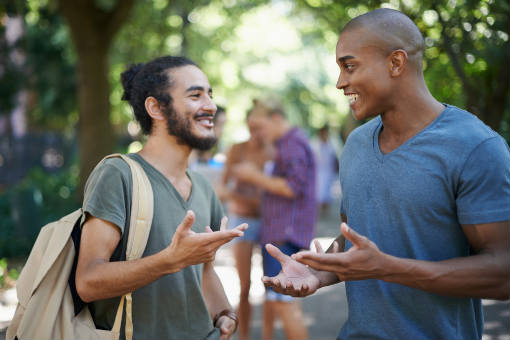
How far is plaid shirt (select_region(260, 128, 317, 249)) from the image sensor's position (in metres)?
5.54

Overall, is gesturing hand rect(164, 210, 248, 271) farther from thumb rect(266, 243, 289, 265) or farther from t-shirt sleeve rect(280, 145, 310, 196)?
t-shirt sleeve rect(280, 145, 310, 196)

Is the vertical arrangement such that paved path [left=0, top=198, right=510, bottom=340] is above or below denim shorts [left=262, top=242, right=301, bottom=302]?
below

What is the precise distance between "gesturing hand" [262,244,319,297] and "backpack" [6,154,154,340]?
66 cm

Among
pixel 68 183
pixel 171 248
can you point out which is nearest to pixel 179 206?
pixel 171 248

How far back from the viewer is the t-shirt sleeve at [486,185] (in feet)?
7.14

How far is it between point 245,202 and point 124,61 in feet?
48.9

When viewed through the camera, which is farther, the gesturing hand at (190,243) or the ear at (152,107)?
the ear at (152,107)

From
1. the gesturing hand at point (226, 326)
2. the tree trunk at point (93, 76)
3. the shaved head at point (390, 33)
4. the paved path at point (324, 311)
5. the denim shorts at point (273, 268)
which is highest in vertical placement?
the tree trunk at point (93, 76)

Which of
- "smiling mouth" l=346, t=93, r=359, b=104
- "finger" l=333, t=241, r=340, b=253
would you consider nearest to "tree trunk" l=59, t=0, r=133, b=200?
"finger" l=333, t=241, r=340, b=253

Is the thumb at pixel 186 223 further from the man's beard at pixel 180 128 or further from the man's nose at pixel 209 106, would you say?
the man's nose at pixel 209 106

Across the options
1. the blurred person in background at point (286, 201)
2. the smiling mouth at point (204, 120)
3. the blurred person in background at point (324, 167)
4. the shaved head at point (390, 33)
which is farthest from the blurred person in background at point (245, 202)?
the blurred person in background at point (324, 167)

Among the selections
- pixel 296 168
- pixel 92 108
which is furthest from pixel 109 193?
pixel 92 108

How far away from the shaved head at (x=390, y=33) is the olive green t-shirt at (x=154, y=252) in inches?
48.2

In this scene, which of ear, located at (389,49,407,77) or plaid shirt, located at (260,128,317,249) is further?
plaid shirt, located at (260,128,317,249)
